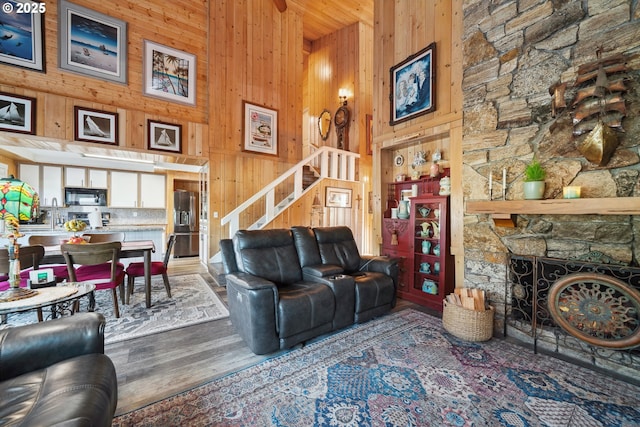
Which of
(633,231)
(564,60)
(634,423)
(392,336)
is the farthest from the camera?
(392,336)

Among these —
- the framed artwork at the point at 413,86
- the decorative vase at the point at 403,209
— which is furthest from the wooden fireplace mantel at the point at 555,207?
the framed artwork at the point at 413,86

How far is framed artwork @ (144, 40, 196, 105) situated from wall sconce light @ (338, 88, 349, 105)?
362 centimetres

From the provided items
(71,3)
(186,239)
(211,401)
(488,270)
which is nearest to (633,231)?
(488,270)

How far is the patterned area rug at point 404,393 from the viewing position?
1.54m

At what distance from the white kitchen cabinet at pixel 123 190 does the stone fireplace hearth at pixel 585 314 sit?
788 cm

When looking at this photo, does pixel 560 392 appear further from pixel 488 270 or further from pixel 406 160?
pixel 406 160

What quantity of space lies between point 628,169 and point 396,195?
250 centimetres

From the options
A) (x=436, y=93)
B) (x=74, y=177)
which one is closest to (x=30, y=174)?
(x=74, y=177)

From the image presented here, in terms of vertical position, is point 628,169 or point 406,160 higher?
point 406,160

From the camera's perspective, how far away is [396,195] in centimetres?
423

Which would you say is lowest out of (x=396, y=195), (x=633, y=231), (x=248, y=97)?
(x=633, y=231)

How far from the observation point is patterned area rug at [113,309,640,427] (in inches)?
60.6

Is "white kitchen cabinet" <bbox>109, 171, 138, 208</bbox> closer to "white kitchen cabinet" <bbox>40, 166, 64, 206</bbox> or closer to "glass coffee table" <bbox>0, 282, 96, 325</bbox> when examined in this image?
"white kitchen cabinet" <bbox>40, 166, 64, 206</bbox>

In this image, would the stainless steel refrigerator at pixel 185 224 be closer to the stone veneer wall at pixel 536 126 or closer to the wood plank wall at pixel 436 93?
the wood plank wall at pixel 436 93
